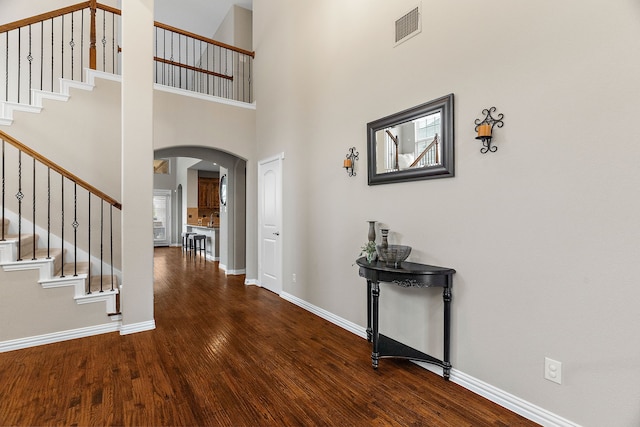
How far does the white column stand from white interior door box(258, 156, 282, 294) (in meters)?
1.88

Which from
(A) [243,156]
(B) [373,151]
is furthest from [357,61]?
(A) [243,156]

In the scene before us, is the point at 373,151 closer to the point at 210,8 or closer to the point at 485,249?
the point at 485,249

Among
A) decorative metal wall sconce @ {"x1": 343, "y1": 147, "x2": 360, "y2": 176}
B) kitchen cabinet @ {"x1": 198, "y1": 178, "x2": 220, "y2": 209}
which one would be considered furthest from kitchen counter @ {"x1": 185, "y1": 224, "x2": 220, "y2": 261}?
decorative metal wall sconce @ {"x1": 343, "y1": 147, "x2": 360, "y2": 176}

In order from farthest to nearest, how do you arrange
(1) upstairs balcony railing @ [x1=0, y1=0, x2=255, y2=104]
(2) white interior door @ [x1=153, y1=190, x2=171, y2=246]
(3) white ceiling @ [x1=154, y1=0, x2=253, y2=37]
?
(2) white interior door @ [x1=153, y1=190, x2=171, y2=246]
(3) white ceiling @ [x1=154, y1=0, x2=253, y2=37]
(1) upstairs balcony railing @ [x1=0, y1=0, x2=255, y2=104]

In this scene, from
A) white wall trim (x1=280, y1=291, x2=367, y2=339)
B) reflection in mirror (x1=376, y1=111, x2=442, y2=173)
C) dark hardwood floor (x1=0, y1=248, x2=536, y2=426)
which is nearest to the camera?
dark hardwood floor (x1=0, y1=248, x2=536, y2=426)

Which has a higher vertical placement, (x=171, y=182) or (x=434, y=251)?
(x=171, y=182)

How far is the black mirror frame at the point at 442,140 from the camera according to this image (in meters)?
2.42

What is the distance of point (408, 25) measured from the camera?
2.78 meters

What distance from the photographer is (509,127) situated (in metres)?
2.09

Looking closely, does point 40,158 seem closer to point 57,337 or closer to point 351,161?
point 57,337

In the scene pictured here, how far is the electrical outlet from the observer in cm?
186

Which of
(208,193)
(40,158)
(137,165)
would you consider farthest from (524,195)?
(208,193)

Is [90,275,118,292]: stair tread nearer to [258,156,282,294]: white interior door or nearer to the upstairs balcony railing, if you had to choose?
[258,156,282,294]: white interior door

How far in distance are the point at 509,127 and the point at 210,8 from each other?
23.7ft
